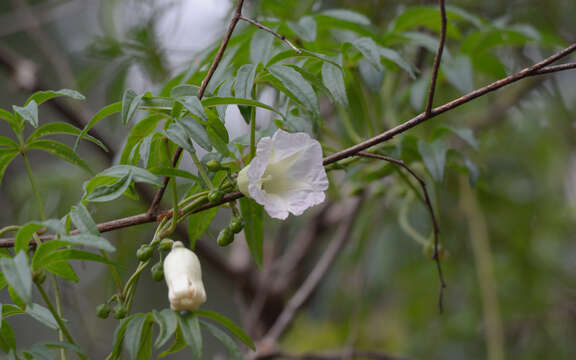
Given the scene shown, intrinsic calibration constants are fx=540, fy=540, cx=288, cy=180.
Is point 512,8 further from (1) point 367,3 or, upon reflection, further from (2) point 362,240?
(2) point 362,240

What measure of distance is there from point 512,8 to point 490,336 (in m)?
0.96

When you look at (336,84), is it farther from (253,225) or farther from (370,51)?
(253,225)

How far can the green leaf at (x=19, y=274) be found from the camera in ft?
1.42

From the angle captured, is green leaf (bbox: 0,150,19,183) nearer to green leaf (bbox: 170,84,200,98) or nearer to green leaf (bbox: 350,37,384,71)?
green leaf (bbox: 170,84,200,98)

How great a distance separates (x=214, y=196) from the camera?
558 mm

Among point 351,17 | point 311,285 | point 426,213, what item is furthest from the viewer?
point 426,213

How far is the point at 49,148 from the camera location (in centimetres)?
59

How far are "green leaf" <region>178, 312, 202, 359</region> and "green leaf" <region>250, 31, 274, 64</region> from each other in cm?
35

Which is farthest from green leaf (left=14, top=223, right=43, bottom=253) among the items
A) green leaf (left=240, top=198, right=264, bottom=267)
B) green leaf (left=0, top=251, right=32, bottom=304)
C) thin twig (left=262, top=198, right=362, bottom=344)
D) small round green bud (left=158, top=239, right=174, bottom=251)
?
thin twig (left=262, top=198, right=362, bottom=344)

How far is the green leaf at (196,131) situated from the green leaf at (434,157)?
34 centimetres

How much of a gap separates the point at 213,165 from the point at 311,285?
0.88 metres

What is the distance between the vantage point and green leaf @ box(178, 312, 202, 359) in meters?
0.49

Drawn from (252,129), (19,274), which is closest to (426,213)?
(252,129)

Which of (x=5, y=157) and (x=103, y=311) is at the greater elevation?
(x=5, y=157)
